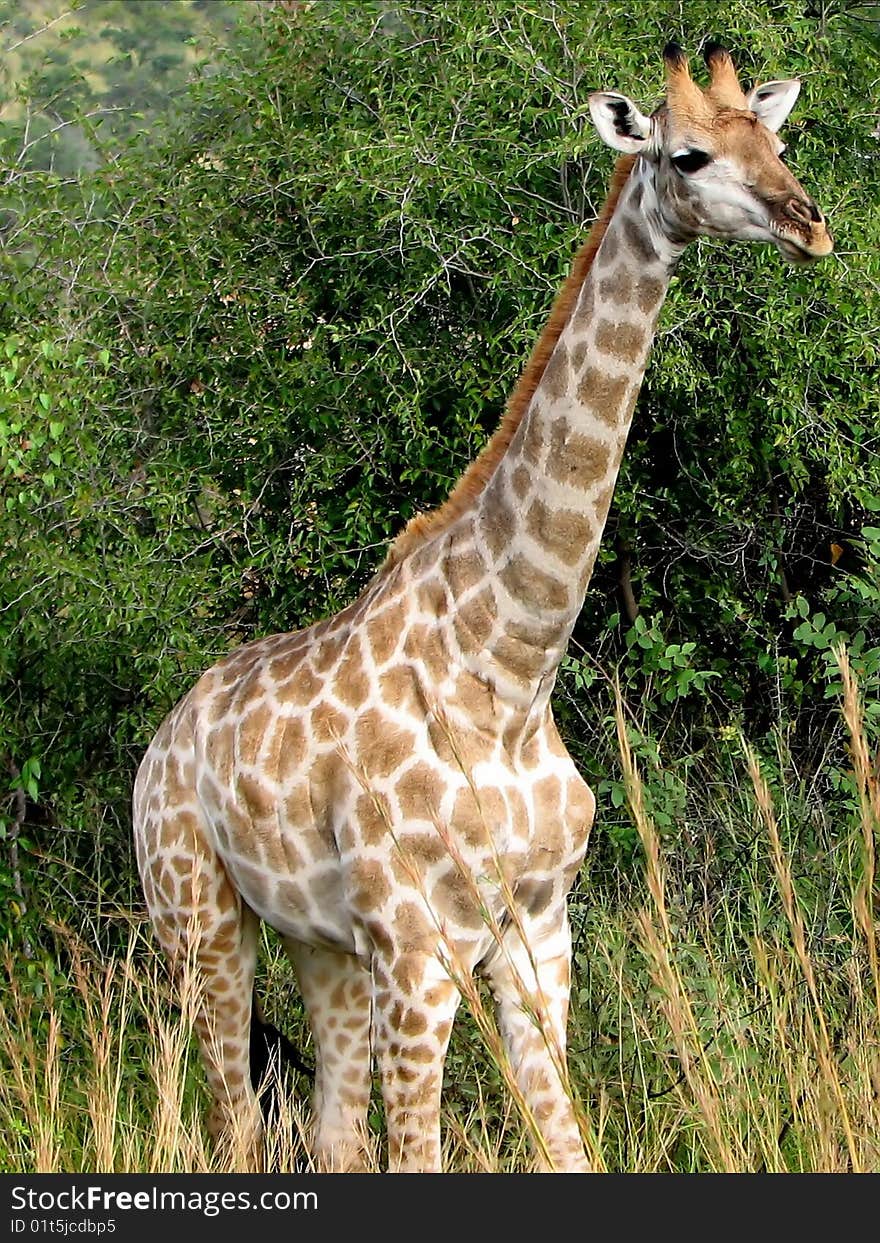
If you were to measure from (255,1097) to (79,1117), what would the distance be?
0.85 m

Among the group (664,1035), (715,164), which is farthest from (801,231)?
(664,1035)

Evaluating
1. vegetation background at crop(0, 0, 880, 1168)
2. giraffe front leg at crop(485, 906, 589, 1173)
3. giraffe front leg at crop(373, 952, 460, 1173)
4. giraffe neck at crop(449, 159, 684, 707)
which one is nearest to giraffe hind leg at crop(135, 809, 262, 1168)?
vegetation background at crop(0, 0, 880, 1168)

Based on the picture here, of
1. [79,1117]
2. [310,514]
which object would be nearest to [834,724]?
[310,514]

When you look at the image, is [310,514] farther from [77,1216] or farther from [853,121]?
[77,1216]

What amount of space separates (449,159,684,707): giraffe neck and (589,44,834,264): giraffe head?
0.08 m

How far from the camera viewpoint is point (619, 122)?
4.01 m

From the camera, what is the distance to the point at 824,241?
3539 mm

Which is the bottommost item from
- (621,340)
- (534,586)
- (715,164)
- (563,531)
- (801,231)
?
(534,586)

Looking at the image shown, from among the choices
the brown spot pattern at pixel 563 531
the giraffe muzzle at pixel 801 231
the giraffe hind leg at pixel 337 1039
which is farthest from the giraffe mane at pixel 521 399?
the giraffe hind leg at pixel 337 1039

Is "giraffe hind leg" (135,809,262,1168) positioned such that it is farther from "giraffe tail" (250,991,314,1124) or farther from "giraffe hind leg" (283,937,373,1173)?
"giraffe hind leg" (283,937,373,1173)

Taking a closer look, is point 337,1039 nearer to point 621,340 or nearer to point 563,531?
point 563,531

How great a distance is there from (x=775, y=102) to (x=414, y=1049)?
2576 mm

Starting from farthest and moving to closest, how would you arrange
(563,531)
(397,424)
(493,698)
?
(397,424)
(493,698)
(563,531)

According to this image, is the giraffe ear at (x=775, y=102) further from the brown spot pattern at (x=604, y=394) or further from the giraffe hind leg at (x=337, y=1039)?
the giraffe hind leg at (x=337, y=1039)
